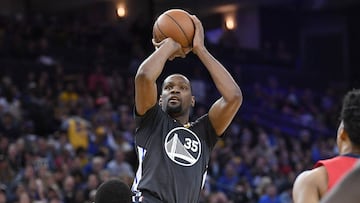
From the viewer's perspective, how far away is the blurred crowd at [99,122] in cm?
1092

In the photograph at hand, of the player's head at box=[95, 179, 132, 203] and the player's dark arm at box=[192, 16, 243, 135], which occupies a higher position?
the player's dark arm at box=[192, 16, 243, 135]

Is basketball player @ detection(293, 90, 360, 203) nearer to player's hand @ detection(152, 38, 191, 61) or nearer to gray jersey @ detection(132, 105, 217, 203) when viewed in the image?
gray jersey @ detection(132, 105, 217, 203)

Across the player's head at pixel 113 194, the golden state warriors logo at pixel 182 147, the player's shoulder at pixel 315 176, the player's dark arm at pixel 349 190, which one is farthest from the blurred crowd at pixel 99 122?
the player's dark arm at pixel 349 190

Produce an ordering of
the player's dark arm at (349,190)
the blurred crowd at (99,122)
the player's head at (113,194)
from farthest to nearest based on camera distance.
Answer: the blurred crowd at (99,122) < the player's head at (113,194) < the player's dark arm at (349,190)

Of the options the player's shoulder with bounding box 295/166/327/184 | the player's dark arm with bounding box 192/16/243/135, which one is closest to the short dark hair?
the player's shoulder with bounding box 295/166/327/184

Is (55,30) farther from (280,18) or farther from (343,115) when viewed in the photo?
(343,115)

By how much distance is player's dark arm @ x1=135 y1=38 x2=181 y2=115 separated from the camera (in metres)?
4.43

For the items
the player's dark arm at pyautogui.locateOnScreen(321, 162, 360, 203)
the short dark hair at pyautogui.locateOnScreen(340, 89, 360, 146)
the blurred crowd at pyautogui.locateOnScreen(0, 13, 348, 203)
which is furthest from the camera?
the blurred crowd at pyautogui.locateOnScreen(0, 13, 348, 203)

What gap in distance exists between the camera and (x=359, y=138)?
2.94m

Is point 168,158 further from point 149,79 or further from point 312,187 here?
point 312,187

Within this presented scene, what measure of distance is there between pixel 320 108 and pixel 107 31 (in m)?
6.52

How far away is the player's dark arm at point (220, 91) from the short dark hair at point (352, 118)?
1.76 metres

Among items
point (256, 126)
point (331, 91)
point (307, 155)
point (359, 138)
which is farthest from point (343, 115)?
point (331, 91)

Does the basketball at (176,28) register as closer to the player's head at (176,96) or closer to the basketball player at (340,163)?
the player's head at (176,96)
